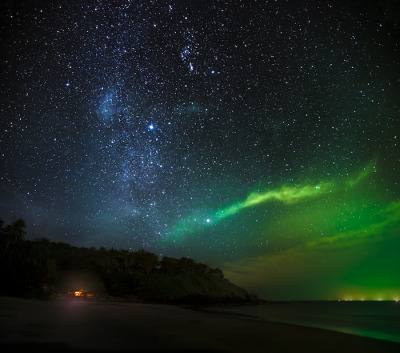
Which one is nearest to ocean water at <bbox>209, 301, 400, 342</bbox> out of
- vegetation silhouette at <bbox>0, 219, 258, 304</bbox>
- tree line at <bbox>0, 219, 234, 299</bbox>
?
vegetation silhouette at <bbox>0, 219, 258, 304</bbox>

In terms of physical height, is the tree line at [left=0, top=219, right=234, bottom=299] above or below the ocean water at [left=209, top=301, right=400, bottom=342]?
above

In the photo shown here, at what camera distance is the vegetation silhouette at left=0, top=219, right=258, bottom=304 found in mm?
30406

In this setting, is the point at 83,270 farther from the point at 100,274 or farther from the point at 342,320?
the point at 342,320

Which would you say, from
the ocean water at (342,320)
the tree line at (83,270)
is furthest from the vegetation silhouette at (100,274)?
the ocean water at (342,320)

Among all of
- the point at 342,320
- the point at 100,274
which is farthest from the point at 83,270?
the point at 342,320

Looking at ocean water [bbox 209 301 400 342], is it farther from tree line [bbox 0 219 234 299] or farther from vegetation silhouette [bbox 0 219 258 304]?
tree line [bbox 0 219 234 299]

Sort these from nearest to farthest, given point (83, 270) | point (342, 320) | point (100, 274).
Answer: point (342, 320)
point (83, 270)
point (100, 274)

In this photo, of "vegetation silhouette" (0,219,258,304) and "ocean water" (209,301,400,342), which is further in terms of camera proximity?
"vegetation silhouette" (0,219,258,304)

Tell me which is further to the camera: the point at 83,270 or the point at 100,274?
the point at 100,274

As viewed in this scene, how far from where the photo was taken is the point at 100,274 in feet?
176

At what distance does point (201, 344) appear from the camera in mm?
11328

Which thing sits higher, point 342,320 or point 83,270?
point 83,270

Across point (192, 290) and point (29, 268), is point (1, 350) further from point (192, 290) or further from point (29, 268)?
point (192, 290)

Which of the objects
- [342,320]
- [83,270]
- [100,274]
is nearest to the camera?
[342,320]
